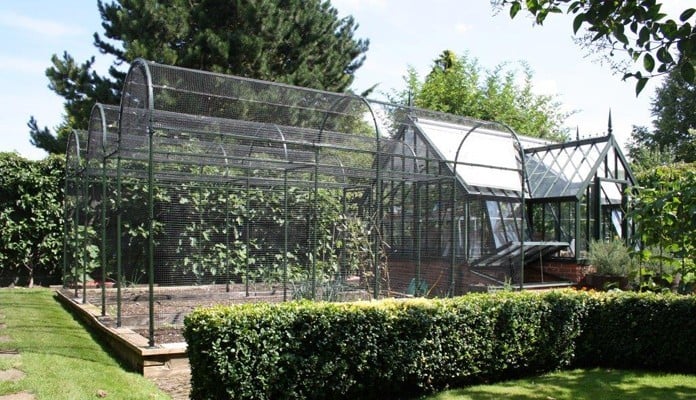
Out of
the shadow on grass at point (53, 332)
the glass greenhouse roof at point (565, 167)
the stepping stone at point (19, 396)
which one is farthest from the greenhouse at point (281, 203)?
the stepping stone at point (19, 396)

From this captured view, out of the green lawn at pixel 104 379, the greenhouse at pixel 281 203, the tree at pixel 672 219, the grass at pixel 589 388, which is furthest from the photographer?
the greenhouse at pixel 281 203

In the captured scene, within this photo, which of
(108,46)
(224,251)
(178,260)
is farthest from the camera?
(108,46)

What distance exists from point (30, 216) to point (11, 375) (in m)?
7.83

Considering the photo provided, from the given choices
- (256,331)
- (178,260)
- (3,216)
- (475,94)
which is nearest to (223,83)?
(178,260)

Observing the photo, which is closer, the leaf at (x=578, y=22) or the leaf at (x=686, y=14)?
the leaf at (x=686, y=14)

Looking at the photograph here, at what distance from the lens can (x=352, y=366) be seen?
18.7 ft

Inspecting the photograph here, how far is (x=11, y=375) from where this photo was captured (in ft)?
17.8

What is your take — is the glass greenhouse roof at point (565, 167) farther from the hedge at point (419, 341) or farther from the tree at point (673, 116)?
the tree at point (673, 116)

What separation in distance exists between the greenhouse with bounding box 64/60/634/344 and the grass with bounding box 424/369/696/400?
201 centimetres

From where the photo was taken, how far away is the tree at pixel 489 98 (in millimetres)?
26141

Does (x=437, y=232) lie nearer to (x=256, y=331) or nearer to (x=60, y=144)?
(x=256, y=331)

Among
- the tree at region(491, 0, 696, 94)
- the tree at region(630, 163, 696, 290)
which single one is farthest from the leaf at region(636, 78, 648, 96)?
the tree at region(630, 163, 696, 290)

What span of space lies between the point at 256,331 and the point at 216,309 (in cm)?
40

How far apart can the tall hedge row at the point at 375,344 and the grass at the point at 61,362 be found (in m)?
0.84
